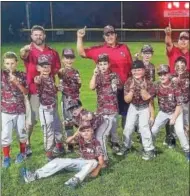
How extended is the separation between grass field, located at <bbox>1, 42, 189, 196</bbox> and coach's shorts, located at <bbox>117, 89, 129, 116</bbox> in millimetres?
118

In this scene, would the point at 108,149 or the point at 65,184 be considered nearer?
the point at 65,184

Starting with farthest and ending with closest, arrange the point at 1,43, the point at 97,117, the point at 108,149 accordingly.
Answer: the point at 108,149, the point at 97,117, the point at 1,43

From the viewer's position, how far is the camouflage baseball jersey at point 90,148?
136 inches

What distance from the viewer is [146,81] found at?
336 centimetres

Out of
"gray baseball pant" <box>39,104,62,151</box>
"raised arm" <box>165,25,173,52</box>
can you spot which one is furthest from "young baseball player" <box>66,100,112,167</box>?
"raised arm" <box>165,25,173,52</box>

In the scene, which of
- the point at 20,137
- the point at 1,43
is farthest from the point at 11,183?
the point at 1,43

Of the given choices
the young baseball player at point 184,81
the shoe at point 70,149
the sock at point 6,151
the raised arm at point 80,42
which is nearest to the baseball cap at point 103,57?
the raised arm at point 80,42

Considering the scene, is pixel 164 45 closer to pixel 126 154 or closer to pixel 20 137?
pixel 126 154

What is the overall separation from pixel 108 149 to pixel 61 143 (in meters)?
0.34

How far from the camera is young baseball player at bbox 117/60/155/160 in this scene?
333 centimetres

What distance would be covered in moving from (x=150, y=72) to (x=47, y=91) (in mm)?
666

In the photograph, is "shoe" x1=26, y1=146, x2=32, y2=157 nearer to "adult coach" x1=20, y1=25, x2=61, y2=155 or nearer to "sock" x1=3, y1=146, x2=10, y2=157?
"sock" x1=3, y1=146, x2=10, y2=157

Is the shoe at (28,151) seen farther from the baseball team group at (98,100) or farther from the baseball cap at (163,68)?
the baseball cap at (163,68)

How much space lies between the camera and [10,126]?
3.56 m
